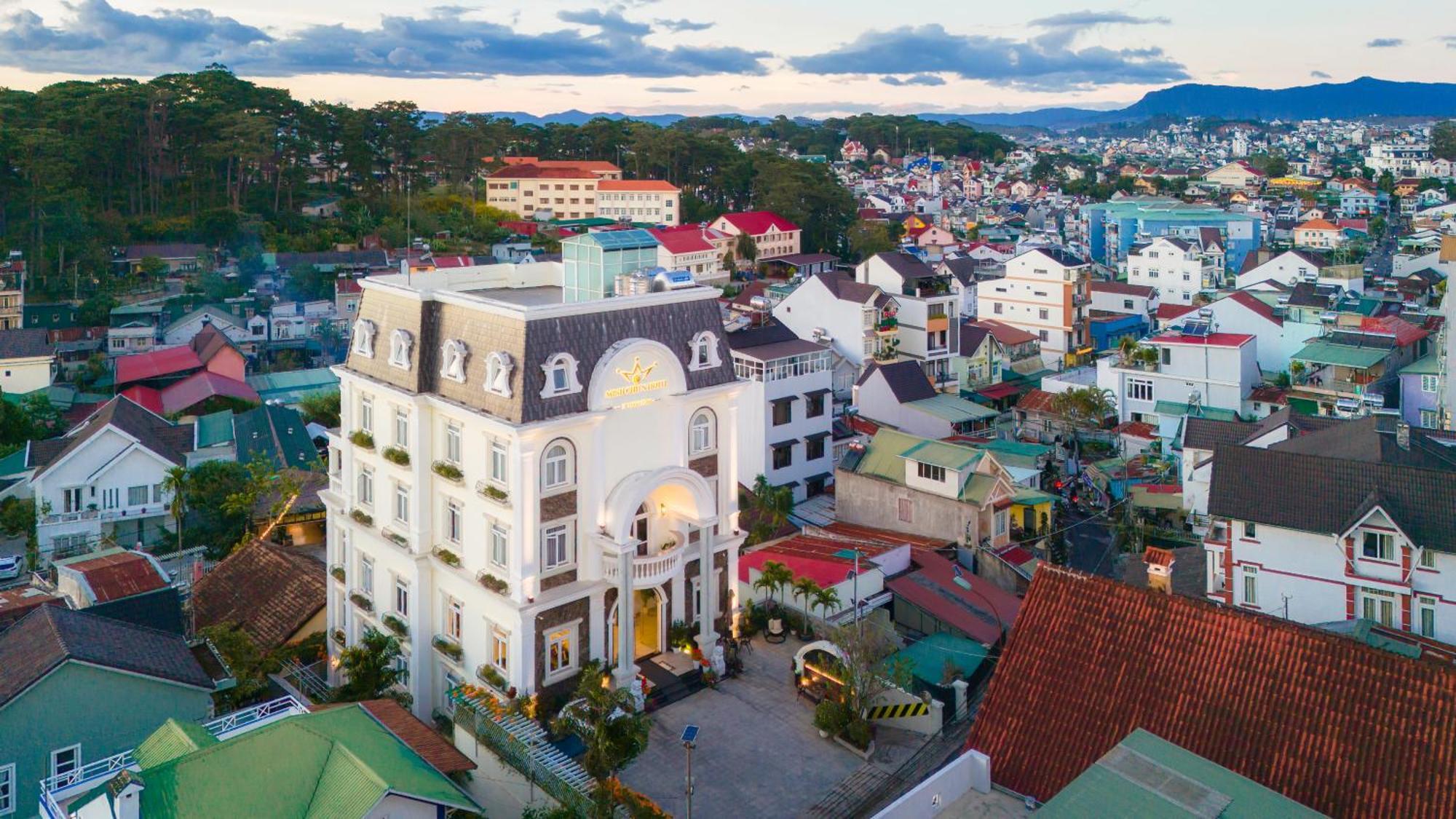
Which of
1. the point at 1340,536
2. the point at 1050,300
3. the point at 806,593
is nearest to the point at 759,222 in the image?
the point at 1050,300

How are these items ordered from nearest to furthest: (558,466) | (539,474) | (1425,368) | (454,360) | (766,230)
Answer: (539,474)
(558,466)
(454,360)
(1425,368)
(766,230)

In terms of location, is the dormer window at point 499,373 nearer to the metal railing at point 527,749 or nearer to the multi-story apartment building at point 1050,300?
the metal railing at point 527,749

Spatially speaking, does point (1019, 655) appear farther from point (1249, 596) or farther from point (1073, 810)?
point (1249, 596)

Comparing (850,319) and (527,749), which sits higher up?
(850,319)

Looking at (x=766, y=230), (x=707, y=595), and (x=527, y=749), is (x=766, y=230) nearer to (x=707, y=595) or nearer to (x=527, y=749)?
(x=707, y=595)

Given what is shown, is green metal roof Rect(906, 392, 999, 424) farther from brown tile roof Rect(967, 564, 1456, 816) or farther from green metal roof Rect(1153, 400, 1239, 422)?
brown tile roof Rect(967, 564, 1456, 816)

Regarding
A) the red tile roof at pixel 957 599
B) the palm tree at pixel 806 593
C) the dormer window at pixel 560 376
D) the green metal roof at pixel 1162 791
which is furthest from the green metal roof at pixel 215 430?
the green metal roof at pixel 1162 791

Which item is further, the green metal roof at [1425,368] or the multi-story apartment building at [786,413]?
the green metal roof at [1425,368]
